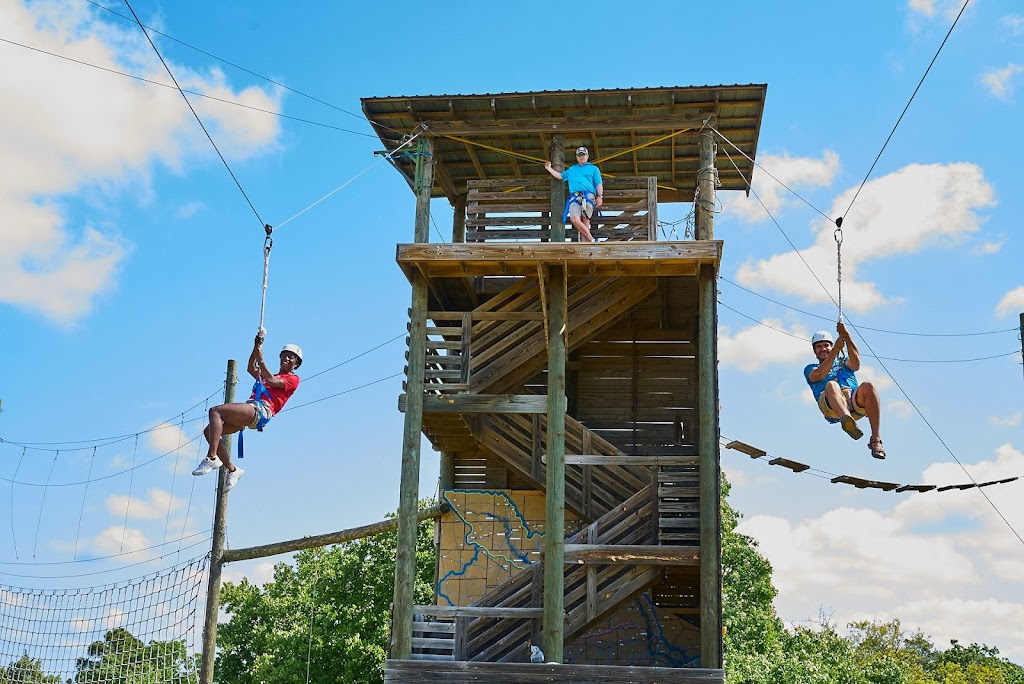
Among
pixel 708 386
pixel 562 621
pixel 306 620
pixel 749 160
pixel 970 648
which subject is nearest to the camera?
pixel 562 621

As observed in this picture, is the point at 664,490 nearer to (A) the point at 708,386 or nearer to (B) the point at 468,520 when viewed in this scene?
(A) the point at 708,386

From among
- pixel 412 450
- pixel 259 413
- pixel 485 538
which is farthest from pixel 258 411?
pixel 485 538

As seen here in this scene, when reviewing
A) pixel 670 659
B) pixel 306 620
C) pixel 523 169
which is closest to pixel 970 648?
pixel 306 620

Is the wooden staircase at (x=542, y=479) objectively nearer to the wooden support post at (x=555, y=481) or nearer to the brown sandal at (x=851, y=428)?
the wooden support post at (x=555, y=481)

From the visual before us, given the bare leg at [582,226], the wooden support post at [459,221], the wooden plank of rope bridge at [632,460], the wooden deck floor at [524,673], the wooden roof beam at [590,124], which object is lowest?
the wooden deck floor at [524,673]

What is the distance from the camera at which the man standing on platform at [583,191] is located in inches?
669

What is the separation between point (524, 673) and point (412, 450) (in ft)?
11.6

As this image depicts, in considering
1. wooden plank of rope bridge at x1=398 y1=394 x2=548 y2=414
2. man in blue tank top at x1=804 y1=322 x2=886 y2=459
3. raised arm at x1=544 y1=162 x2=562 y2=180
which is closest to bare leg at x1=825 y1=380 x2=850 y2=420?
man in blue tank top at x1=804 y1=322 x2=886 y2=459

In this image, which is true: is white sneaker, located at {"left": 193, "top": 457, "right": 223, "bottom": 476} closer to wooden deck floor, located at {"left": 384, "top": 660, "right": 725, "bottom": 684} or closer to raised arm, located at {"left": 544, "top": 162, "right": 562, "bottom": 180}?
wooden deck floor, located at {"left": 384, "top": 660, "right": 725, "bottom": 684}

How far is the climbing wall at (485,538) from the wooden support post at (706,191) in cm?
559

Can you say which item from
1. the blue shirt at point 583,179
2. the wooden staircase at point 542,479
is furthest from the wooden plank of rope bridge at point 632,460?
the blue shirt at point 583,179

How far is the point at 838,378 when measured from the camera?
14219 millimetres

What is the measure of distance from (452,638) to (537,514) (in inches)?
171

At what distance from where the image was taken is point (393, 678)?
15.6 metres
